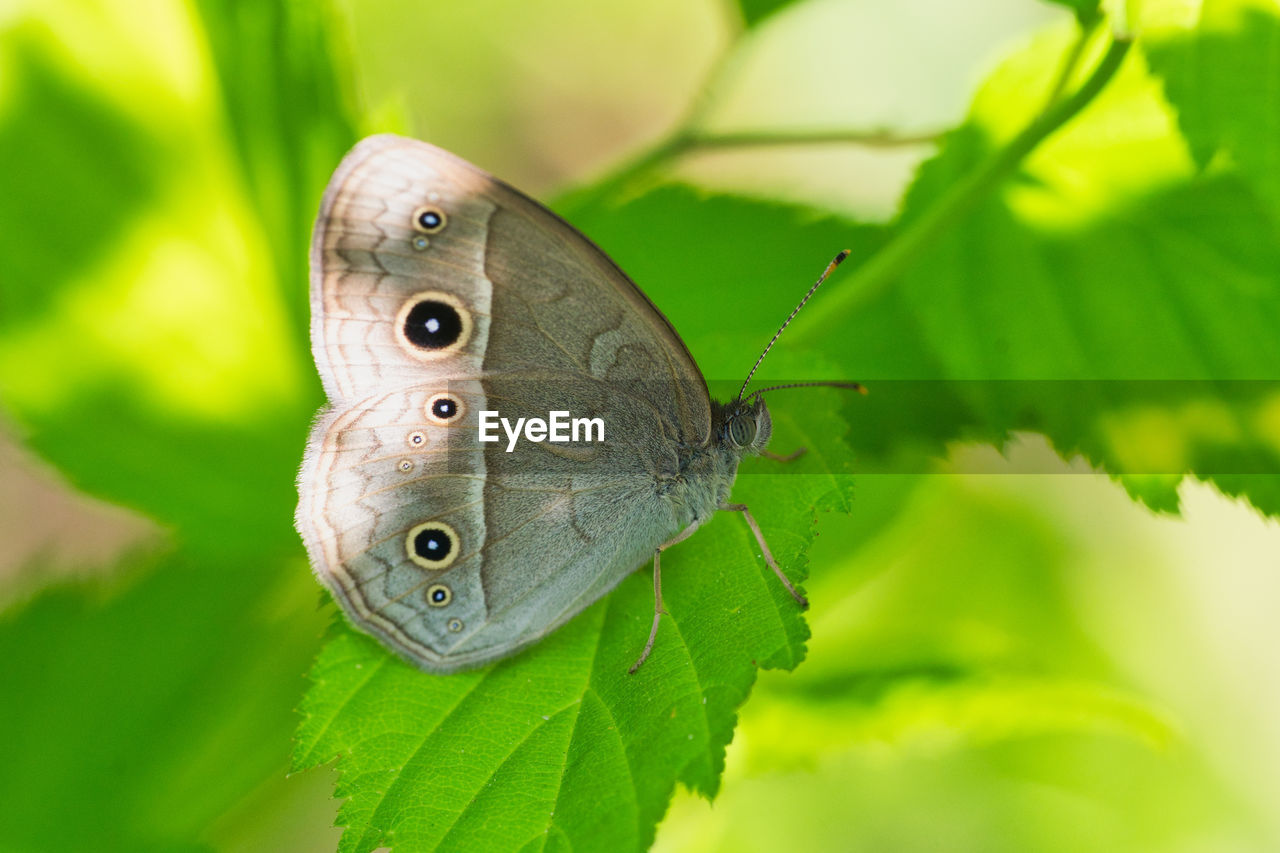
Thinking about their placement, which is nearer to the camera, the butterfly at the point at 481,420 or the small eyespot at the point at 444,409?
the butterfly at the point at 481,420

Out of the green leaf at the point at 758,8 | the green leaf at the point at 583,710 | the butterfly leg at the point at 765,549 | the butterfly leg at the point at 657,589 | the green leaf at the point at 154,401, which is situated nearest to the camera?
the green leaf at the point at 583,710

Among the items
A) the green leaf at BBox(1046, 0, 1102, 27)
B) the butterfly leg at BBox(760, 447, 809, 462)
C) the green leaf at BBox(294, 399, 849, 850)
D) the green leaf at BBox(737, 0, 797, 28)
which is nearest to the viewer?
the green leaf at BBox(294, 399, 849, 850)

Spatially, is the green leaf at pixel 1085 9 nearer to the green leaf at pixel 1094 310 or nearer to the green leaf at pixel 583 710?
the green leaf at pixel 1094 310

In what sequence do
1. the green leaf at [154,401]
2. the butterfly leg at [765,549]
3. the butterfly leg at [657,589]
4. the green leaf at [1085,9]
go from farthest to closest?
the green leaf at [154,401], the green leaf at [1085,9], the butterfly leg at [657,589], the butterfly leg at [765,549]

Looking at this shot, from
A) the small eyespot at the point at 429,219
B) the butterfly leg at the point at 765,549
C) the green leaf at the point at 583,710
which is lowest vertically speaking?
the green leaf at the point at 583,710

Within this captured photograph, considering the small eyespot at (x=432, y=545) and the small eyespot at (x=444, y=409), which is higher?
the small eyespot at (x=444, y=409)

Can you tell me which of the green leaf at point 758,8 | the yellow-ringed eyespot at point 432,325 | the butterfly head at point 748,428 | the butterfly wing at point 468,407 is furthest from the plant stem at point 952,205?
the green leaf at point 758,8

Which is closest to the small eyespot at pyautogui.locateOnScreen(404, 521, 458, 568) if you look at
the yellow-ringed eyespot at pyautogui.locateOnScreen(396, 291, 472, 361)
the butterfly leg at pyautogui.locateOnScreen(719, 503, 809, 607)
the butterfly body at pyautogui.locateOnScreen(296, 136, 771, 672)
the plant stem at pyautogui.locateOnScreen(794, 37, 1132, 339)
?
the butterfly body at pyautogui.locateOnScreen(296, 136, 771, 672)

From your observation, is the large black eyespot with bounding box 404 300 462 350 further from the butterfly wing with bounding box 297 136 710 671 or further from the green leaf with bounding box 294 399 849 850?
the green leaf with bounding box 294 399 849 850

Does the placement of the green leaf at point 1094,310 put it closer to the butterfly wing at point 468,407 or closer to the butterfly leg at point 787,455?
the butterfly leg at point 787,455
